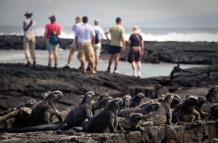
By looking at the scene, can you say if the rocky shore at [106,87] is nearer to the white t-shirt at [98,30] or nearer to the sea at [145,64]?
the white t-shirt at [98,30]

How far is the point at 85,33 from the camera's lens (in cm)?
2020

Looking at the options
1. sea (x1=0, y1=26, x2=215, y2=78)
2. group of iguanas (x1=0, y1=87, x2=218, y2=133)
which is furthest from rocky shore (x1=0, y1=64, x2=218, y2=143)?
sea (x1=0, y1=26, x2=215, y2=78)

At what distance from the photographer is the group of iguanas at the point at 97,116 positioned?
472 inches

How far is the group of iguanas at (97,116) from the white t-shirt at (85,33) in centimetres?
572

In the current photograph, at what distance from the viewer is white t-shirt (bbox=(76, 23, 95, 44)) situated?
792 inches

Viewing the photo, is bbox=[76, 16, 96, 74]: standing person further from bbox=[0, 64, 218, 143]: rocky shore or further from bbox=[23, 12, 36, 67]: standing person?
bbox=[23, 12, 36, 67]: standing person

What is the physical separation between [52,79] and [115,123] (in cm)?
834

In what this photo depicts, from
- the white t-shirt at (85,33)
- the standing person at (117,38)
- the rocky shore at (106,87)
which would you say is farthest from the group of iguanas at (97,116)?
the standing person at (117,38)

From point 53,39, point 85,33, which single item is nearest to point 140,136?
point 85,33

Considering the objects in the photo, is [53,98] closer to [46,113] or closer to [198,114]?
[46,113]

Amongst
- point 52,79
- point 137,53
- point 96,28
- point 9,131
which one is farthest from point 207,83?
point 9,131

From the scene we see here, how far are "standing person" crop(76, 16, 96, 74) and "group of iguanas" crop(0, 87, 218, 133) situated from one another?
5741mm

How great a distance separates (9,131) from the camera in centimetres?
1218

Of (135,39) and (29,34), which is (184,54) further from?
(29,34)
